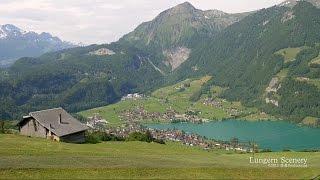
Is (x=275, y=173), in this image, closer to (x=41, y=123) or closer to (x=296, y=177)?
(x=296, y=177)

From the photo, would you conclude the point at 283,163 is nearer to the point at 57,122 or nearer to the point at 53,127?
the point at 53,127

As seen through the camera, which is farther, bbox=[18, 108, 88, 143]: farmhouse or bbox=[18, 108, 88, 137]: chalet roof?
bbox=[18, 108, 88, 137]: chalet roof

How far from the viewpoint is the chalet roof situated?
9197 cm

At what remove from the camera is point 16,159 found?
191 feet

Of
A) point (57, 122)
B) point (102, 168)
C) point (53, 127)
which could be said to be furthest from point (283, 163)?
point (57, 122)

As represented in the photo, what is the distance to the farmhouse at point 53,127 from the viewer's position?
91688mm

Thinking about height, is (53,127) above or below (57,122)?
below

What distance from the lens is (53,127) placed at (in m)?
92.4

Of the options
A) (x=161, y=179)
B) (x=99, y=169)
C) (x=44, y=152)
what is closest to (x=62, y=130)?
(x=44, y=152)

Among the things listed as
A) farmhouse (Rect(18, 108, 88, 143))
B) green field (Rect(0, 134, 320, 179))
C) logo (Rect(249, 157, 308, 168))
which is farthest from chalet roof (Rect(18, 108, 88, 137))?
logo (Rect(249, 157, 308, 168))

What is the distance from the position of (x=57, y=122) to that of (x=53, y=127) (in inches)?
103

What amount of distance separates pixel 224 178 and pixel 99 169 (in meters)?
13.4

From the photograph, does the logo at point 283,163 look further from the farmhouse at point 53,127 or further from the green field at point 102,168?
the farmhouse at point 53,127

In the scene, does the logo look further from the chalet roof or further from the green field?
the chalet roof
